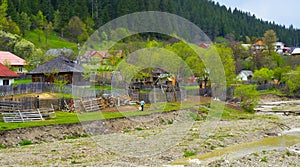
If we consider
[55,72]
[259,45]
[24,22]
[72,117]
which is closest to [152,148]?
[72,117]

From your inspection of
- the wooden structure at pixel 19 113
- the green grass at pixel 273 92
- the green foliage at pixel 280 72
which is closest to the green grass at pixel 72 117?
the wooden structure at pixel 19 113

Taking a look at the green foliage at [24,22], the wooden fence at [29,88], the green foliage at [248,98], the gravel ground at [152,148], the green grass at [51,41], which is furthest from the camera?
the green foliage at [24,22]

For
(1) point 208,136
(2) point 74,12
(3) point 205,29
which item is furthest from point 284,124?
(3) point 205,29

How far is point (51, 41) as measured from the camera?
385ft

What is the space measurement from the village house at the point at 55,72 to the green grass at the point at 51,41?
47230 millimetres

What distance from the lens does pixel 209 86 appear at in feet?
210

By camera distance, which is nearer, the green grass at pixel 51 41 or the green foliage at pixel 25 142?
the green foliage at pixel 25 142

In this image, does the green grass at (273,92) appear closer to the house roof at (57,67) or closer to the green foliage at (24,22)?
the house roof at (57,67)

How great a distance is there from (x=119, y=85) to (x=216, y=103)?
14.0m

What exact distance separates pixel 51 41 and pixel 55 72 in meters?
62.2

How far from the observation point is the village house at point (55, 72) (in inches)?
2320

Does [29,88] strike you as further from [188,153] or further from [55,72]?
[188,153]

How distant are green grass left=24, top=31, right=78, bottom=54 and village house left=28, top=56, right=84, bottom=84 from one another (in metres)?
47.2

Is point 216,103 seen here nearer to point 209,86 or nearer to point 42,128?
point 209,86
